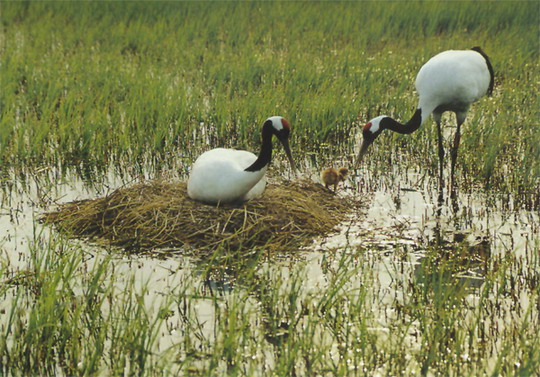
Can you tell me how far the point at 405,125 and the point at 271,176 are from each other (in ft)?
3.61

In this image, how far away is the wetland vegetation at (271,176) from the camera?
3035 mm

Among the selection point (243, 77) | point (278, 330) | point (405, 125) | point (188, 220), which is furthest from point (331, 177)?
point (243, 77)

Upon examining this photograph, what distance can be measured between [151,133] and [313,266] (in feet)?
8.85

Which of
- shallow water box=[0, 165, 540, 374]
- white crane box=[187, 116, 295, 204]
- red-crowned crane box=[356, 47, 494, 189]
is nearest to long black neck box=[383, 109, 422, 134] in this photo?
red-crowned crane box=[356, 47, 494, 189]

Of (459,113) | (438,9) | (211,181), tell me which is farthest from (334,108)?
(438,9)

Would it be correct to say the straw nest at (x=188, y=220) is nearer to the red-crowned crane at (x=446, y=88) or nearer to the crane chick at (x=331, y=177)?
the crane chick at (x=331, y=177)

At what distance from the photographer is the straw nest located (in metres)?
4.34

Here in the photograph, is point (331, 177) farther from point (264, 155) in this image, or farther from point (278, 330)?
point (278, 330)

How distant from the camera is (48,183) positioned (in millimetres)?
5395

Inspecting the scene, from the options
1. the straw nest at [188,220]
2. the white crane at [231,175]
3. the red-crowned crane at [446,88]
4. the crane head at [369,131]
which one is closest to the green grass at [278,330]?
the straw nest at [188,220]

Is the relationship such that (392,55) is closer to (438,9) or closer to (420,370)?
(438,9)

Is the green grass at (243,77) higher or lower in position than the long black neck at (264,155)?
higher

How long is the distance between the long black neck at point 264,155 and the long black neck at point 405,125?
114 centimetres

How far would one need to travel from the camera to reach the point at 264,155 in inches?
182
